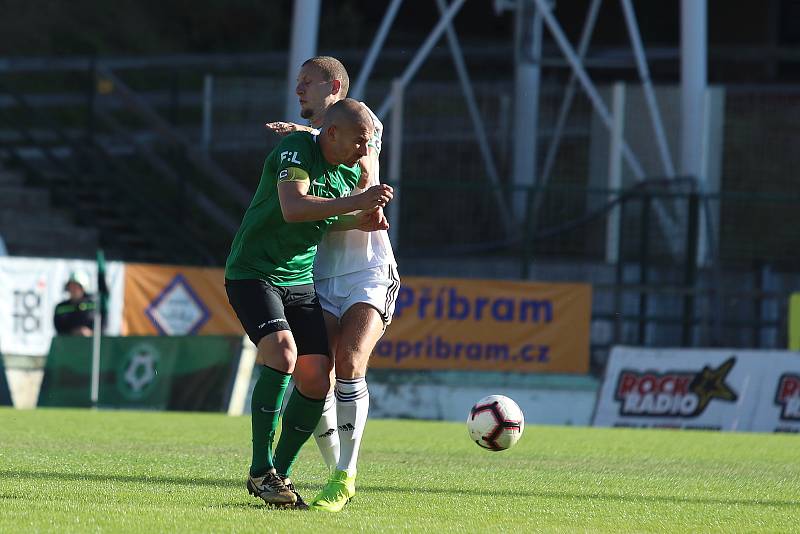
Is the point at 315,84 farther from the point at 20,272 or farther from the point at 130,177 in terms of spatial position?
the point at 130,177

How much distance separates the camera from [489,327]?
66.3 feet


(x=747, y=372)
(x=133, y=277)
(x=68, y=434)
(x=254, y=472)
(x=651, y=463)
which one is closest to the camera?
(x=254, y=472)

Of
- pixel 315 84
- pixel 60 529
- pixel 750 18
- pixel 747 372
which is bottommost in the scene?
pixel 747 372

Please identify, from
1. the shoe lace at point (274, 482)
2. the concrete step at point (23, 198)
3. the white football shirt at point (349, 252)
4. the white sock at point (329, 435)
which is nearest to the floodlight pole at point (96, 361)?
the concrete step at point (23, 198)

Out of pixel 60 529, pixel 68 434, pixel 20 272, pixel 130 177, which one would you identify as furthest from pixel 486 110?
pixel 60 529

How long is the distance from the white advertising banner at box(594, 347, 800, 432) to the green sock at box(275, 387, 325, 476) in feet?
37.1

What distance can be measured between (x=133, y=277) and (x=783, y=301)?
873 centimetres

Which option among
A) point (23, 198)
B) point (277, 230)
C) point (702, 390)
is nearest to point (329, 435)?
point (277, 230)

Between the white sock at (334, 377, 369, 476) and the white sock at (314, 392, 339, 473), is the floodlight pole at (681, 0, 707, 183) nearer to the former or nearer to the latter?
the white sock at (314, 392, 339, 473)

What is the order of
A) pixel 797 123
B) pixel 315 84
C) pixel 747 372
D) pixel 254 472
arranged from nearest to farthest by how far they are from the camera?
1. pixel 254 472
2. pixel 315 84
3. pixel 747 372
4. pixel 797 123

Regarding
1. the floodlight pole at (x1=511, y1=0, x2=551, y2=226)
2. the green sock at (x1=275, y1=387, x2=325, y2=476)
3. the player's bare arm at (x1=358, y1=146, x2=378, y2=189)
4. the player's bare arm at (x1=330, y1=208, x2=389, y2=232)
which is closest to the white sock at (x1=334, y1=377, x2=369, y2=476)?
the green sock at (x1=275, y1=387, x2=325, y2=476)

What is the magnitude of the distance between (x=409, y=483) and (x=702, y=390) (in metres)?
10.2

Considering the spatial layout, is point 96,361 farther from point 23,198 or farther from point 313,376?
point 313,376

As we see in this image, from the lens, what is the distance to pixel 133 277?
785 inches
